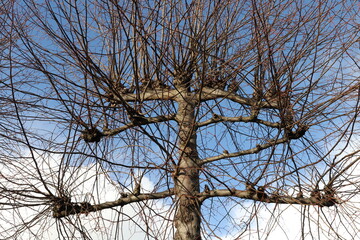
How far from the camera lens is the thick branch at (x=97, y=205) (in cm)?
358

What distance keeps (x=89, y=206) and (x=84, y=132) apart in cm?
73

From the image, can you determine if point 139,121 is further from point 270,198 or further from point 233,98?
point 270,198

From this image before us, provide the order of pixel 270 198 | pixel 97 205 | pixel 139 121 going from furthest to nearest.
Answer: pixel 97 205, pixel 139 121, pixel 270 198

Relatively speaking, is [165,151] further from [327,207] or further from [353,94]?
[353,94]

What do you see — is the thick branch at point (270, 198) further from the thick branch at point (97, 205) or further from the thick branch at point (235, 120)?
the thick branch at point (235, 120)

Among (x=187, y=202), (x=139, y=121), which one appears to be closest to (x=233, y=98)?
(x=139, y=121)

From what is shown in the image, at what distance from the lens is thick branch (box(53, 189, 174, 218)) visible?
358 centimetres

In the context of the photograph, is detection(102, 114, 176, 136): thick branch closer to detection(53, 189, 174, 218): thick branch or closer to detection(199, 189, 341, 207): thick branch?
detection(53, 189, 174, 218): thick branch

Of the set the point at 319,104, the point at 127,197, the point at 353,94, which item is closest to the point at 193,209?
the point at 127,197

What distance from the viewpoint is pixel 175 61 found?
3.94 m

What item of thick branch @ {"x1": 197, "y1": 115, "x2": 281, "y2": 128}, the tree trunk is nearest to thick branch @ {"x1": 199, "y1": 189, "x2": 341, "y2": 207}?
the tree trunk

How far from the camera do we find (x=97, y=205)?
12.2 ft

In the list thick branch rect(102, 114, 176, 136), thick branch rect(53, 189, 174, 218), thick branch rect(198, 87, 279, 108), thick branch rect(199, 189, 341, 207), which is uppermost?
thick branch rect(198, 87, 279, 108)

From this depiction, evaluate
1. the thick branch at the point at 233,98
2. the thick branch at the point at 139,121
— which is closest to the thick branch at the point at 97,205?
the thick branch at the point at 139,121
